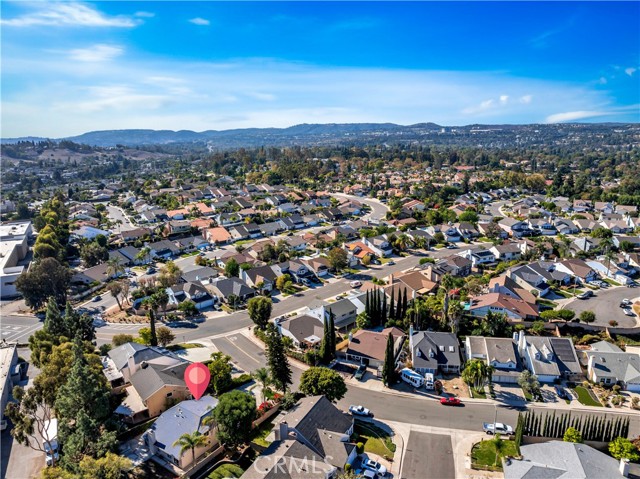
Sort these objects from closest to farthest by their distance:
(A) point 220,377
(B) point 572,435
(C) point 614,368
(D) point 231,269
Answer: (B) point 572,435 → (A) point 220,377 → (C) point 614,368 → (D) point 231,269

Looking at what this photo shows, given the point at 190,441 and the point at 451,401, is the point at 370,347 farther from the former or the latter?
the point at 190,441

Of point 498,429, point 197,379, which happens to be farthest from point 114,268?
point 498,429

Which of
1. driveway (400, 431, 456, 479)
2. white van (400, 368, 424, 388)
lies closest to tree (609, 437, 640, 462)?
driveway (400, 431, 456, 479)

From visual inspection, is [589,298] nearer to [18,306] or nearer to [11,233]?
[18,306]

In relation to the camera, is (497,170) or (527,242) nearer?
(527,242)

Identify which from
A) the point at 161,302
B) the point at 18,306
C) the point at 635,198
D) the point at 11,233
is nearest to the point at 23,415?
the point at 161,302

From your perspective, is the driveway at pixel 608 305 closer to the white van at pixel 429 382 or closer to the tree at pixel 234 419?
the white van at pixel 429 382
